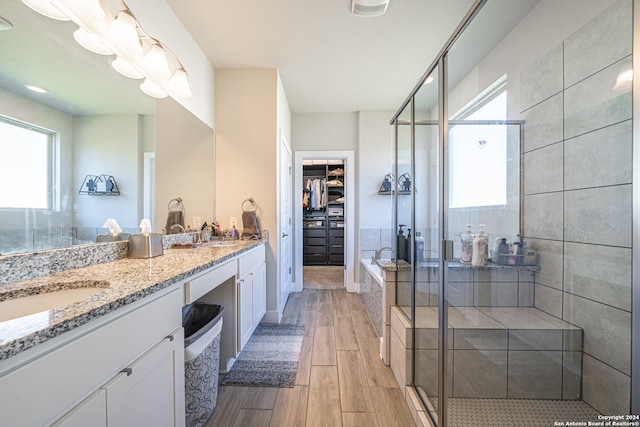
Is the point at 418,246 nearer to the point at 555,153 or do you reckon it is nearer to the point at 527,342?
the point at 527,342

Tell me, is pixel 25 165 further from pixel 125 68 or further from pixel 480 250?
pixel 480 250

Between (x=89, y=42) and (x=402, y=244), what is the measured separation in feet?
7.33

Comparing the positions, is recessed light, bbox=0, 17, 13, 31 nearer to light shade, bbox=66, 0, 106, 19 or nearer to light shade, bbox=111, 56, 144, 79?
light shade, bbox=66, 0, 106, 19

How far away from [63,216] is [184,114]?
125 centimetres

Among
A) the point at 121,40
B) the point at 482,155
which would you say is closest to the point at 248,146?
the point at 121,40

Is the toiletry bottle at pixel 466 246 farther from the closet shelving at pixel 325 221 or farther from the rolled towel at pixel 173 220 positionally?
the closet shelving at pixel 325 221

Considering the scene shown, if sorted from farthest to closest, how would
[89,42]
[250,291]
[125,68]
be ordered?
[250,291] < [125,68] < [89,42]

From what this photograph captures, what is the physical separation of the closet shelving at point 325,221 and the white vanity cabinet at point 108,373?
15.5 feet

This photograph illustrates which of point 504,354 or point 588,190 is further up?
point 588,190

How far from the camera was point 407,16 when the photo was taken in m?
1.88

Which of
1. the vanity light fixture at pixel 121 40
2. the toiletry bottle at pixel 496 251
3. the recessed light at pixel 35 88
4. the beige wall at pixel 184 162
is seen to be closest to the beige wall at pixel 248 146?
the beige wall at pixel 184 162

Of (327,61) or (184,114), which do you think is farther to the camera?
(327,61)

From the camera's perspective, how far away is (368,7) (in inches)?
69.6

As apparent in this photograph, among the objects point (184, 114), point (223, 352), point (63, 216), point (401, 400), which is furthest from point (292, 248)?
point (63, 216)
